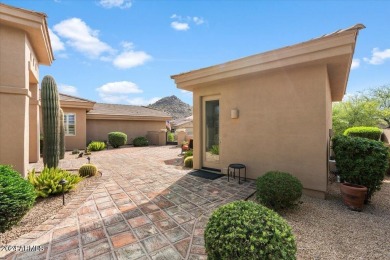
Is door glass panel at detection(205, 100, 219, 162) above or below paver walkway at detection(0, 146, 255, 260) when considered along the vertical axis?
above

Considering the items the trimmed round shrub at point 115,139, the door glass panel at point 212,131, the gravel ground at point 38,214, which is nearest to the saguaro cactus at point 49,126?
the gravel ground at point 38,214

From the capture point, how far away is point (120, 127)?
19.2 metres

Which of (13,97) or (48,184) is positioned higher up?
(13,97)

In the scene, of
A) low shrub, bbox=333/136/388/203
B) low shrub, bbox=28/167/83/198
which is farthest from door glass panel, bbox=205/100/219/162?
low shrub, bbox=28/167/83/198

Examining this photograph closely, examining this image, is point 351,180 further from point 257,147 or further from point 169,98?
point 169,98

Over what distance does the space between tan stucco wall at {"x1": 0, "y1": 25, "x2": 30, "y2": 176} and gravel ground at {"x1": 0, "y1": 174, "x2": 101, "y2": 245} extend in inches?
73.0

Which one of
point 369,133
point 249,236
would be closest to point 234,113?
point 249,236

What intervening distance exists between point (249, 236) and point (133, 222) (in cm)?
265

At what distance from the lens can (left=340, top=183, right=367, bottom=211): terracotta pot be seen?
434cm

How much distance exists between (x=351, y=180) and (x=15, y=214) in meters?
7.69

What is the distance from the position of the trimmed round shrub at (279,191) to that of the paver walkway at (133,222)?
Answer: 2.90 feet

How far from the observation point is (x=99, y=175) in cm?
720

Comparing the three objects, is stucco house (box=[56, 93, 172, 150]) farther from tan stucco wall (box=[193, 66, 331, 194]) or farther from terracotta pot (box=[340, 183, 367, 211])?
terracotta pot (box=[340, 183, 367, 211])

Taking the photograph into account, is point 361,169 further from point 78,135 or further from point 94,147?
point 78,135
